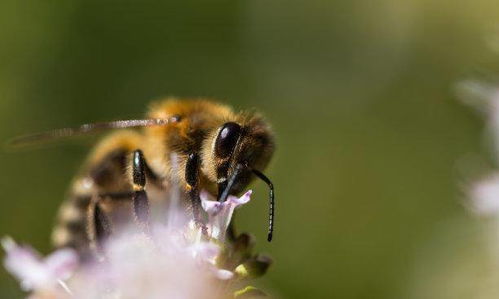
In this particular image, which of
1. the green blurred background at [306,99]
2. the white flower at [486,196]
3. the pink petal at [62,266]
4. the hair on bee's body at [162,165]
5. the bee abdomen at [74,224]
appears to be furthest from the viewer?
the green blurred background at [306,99]

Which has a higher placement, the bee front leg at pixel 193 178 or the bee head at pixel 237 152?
the bee head at pixel 237 152

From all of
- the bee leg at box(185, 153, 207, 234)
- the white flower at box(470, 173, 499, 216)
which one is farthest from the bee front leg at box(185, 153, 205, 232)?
the white flower at box(470, 173, 499, 216)

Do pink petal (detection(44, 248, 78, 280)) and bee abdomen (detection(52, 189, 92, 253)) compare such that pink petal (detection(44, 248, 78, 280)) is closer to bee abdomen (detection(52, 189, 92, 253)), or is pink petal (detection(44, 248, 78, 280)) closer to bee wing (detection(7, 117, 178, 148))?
bee wing (detection(7, 117, 178, 148))

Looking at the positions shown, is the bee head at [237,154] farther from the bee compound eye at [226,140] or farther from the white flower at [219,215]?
the white flower at [219,215]

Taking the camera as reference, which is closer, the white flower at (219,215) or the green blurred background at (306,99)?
the white flower at (219,215)

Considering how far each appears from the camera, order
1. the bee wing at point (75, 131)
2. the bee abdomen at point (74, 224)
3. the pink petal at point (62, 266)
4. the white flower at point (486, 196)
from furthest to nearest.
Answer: the bee abdomen at point (74, 224) → the white flower at point (486, 196) → the bee wing at point (75, 131) → the pink petal at point (62, 266)

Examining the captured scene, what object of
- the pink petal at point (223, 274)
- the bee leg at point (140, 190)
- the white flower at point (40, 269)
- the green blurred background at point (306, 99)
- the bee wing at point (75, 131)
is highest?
the bee wing at point (75, 131)

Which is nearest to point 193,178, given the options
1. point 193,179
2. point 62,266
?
point 193,179

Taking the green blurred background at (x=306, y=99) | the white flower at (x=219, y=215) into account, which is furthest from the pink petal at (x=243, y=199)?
the green blurred background at (x=306, y=99)
